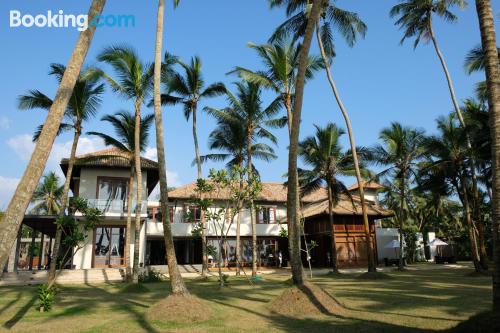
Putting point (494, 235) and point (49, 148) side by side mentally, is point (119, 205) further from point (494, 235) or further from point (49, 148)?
point (494, 235)

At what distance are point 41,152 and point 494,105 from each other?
717 cm

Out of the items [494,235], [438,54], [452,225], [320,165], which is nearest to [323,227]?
[320,165]

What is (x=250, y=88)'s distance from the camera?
23.9 metres

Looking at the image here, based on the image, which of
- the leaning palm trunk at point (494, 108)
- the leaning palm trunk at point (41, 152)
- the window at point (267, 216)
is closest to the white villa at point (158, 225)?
the window at point (267, 216)

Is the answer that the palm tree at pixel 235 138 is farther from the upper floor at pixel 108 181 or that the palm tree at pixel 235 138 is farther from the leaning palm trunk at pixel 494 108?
the leaning palm trunk at pixel 494 108

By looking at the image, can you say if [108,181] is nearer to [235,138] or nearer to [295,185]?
[235,138]

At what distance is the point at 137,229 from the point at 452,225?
3658cm

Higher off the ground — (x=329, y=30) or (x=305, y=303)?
(x=329, y=30)

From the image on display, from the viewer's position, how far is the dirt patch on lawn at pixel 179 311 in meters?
8.78

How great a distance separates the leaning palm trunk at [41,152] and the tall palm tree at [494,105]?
674cm

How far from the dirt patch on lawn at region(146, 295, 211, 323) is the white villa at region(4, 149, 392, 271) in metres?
13.2

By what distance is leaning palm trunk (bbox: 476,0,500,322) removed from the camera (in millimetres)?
5914

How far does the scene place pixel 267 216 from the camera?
107ft

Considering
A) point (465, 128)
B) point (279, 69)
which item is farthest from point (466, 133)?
point (279, 69)
